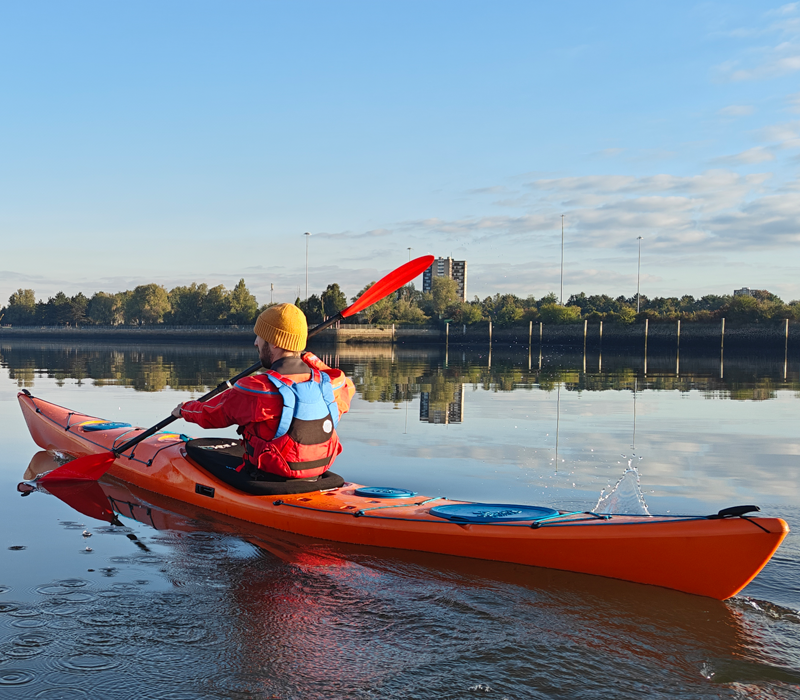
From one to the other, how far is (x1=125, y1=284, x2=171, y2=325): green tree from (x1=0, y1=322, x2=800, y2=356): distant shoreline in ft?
64.4

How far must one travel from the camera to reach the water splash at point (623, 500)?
5598 millimetres

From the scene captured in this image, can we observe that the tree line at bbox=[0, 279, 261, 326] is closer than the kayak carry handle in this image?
No

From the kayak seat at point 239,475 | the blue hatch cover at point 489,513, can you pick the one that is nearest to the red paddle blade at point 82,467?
the kayak seat at point 239,475

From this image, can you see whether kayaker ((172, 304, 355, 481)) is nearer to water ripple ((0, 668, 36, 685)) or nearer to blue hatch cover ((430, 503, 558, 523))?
blue hatch cover ((430, 503, 558, 523))

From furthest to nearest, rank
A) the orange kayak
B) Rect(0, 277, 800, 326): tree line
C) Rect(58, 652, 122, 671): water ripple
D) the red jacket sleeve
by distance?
Rect(0, 277, 800, 326): tree line
the red jacket sleeve
the orange kayak
Rect(58, 652, 122, 671): water ripple

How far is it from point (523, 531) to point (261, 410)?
1941 mm

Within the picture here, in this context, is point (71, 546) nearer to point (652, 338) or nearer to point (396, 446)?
point (396, 446)

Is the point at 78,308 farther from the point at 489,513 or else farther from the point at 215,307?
the point at 489,513

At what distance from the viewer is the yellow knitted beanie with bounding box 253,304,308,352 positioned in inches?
196

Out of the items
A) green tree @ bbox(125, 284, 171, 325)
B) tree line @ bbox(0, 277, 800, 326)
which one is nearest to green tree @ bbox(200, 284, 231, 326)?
tree line @ bbox(0, 277, 800, 326)

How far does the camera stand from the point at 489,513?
4.54 meters

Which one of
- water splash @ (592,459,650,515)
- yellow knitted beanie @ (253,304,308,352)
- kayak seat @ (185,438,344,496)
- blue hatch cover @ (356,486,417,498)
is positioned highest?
yellow knitted beanie @ (253,304,308,352)

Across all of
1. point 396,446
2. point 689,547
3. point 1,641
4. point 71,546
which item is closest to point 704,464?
point 396,446

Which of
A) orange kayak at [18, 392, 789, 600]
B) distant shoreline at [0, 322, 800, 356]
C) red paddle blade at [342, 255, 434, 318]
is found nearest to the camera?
orange kayak at [18, 392, 789, 600]
